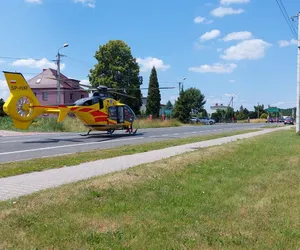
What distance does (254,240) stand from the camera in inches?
178

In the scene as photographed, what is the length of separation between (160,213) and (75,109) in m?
17.8

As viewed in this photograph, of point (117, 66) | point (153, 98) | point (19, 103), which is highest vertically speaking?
point (117, 66)

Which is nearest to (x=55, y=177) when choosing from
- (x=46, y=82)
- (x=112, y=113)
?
(x=112, y=113)

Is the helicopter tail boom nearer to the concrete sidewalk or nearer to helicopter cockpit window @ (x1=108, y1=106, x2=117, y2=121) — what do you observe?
helicopter cockpit window @ (x1=108, y1=106, x2=117, y2=121)

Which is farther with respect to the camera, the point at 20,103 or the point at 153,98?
the point at 153,98

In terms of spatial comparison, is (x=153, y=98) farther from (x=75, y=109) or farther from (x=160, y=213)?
(x=160, y=213)

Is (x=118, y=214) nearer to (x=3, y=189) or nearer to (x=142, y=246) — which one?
(x=142, y=246)

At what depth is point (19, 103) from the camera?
65.8 ft

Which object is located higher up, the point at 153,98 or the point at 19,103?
the point at 153,98

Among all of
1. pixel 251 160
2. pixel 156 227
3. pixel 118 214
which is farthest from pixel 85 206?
pixel 251 160

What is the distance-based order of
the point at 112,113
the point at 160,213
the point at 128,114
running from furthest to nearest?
the point at 128,114, the point at 112,113, the point at 160,213

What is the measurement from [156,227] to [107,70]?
58.8 metres

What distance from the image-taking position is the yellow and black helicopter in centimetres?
1991

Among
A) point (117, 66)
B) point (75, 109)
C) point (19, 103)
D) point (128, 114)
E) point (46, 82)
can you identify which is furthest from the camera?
point (46, 82)
